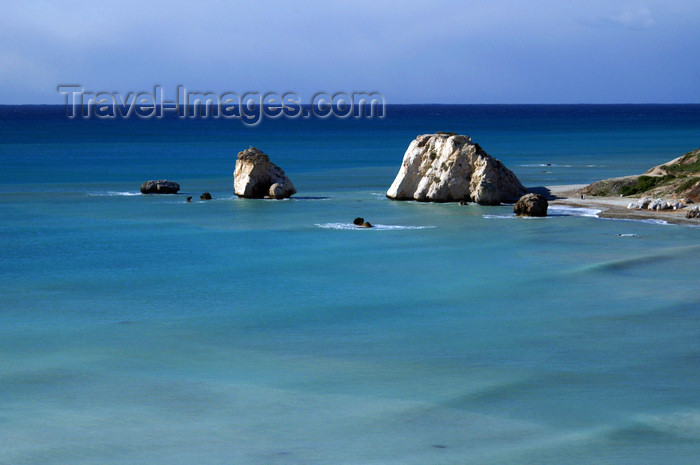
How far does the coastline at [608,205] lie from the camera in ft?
102

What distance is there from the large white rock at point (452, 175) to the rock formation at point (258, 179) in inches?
160

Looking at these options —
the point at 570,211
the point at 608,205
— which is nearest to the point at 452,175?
the point at 570,211

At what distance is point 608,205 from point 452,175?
5.18m

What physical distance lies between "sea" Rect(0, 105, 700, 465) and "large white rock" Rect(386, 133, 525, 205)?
144 centimetres

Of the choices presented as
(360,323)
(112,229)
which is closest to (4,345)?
(360,323)

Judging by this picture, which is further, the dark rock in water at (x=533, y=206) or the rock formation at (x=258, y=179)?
the rock formation at (x=258, y=179)

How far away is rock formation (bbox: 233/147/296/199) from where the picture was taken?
3862 centimetres

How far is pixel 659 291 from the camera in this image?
20.3m

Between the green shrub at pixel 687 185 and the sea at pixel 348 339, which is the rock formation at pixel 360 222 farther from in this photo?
the green shrub at pixel 687 185

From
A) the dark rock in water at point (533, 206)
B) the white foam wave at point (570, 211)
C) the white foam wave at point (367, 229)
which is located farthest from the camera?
the white foam wave at point (570, 211)

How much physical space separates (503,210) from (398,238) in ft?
23.8

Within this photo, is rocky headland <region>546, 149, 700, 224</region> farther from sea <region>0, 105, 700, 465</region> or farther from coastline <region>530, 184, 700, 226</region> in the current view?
sea <region>0, 105, 700, 465</region>

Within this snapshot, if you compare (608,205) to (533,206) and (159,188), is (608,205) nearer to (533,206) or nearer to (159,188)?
(533,206)

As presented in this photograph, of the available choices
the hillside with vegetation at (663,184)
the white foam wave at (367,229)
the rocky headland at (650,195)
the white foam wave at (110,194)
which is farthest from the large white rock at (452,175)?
the white foam wave at (110,194)
